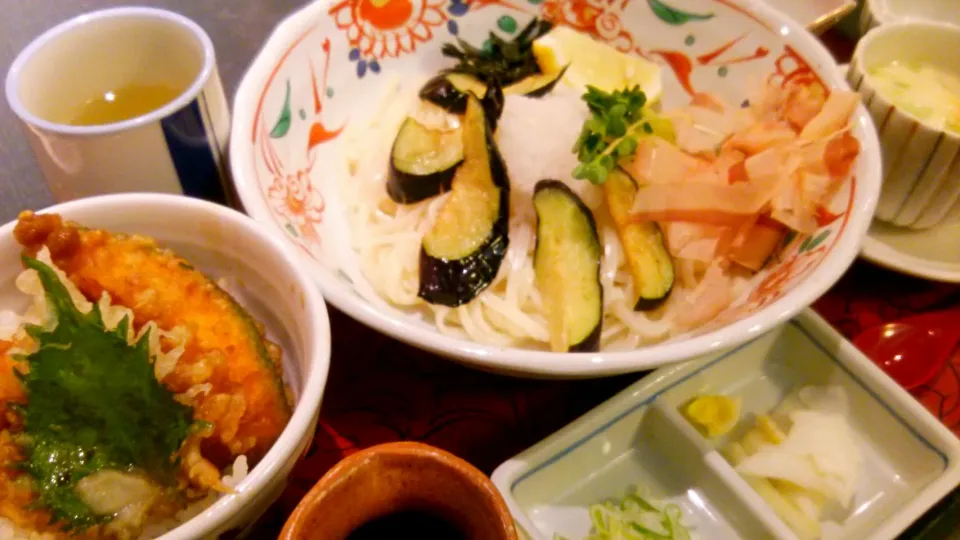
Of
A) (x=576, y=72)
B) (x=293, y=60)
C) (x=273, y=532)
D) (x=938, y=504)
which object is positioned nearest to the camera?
(x=273, y=532)

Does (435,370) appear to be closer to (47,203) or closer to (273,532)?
(273,532)

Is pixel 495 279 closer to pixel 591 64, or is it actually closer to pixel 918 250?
pixel 591 64

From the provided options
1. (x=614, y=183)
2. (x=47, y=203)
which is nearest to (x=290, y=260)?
(x=614, y=183)

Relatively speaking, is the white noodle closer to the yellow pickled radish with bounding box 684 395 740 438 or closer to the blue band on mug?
the yellow pickled radish with bounding box 684 395 740 438

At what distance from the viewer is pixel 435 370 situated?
1.44 m

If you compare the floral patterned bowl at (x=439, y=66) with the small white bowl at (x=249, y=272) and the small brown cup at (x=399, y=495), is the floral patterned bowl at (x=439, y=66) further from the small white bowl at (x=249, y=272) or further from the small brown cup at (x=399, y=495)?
the small brown cup at (x=399, y=495)

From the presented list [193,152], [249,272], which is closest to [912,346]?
[249,272]

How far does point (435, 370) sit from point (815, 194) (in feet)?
2.65

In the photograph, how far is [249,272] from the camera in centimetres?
121

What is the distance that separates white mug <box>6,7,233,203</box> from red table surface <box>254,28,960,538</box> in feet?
1.35

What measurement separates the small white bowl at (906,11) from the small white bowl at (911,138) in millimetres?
268

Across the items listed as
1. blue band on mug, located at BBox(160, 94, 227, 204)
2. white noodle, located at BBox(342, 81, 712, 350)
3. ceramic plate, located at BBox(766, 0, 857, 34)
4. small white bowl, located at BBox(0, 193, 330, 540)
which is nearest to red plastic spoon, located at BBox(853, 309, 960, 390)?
white noodle, located at BBox(342, 81, 712, 350)

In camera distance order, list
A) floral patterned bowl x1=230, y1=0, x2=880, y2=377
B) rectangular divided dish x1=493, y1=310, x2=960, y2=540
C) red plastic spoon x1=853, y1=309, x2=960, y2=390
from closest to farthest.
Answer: floral patterned bowl x1=230, y1=0, x2=880, y2=377
rectangular divided dish x1=493, y1=310, x2=960, y2=540
red plastic spoon x1=853, y1=309, x2=960, y2=390

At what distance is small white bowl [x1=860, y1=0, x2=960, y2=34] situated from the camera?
6.81ft
